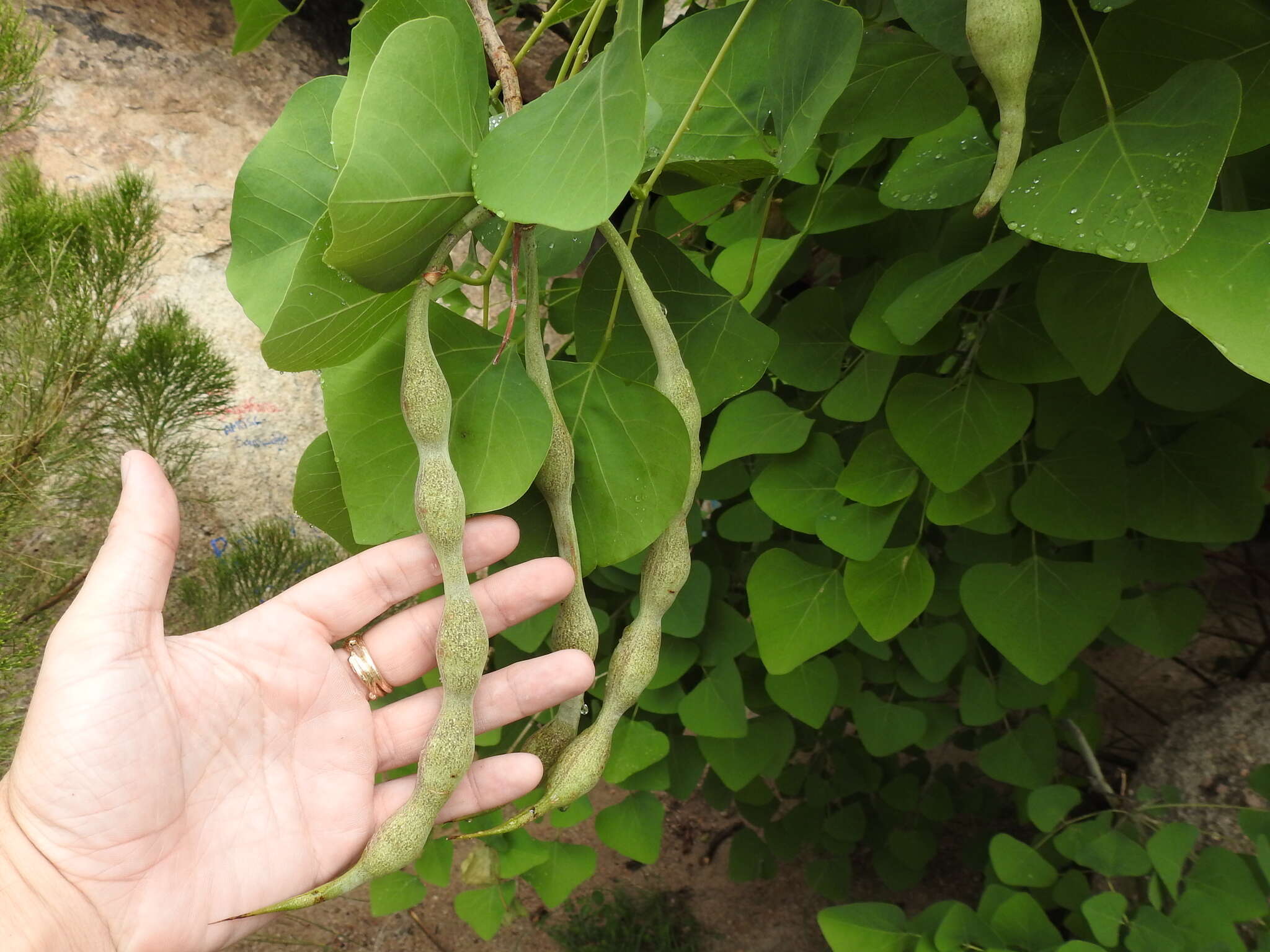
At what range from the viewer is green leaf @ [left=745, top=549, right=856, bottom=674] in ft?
2.12

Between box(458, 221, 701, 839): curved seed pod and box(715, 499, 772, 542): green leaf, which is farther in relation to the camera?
box(715, 499, 772, 542): green leaf

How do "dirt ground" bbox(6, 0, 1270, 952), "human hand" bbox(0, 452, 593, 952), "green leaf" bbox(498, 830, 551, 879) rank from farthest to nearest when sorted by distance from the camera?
"dirt ground" bbox(6, 0, 1270, 952)
"green leaf" bbox(498, 830, 551, 879)
"human hand" bbox(0, 452, 593, 952)

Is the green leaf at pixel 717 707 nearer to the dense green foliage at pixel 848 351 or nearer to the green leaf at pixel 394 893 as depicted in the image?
the dense green foliage at pixel 848 351

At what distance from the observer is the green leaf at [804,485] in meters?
0.66

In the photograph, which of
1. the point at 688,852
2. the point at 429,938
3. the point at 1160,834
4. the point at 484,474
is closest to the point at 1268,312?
the point at 484,474

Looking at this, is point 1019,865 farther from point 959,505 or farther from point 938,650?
point 959,505

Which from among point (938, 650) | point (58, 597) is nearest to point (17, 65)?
point (58, 597)

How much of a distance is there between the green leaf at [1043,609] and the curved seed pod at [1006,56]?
0.41m

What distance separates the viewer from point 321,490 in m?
0.47

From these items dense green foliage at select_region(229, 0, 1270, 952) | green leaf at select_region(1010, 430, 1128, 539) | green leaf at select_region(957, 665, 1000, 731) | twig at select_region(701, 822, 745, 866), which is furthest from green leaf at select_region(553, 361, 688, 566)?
twig at select_region(701, 822, 745, 866)

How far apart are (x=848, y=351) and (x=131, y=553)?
20.9 inches

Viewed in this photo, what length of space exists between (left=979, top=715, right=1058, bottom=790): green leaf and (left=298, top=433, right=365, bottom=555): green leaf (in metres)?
→ 0.71

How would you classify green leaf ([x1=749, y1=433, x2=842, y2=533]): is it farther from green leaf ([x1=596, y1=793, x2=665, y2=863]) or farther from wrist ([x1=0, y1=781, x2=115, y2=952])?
wrist ([x1=0, y1=781, x2=115, y2=952])

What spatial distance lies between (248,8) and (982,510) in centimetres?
62
